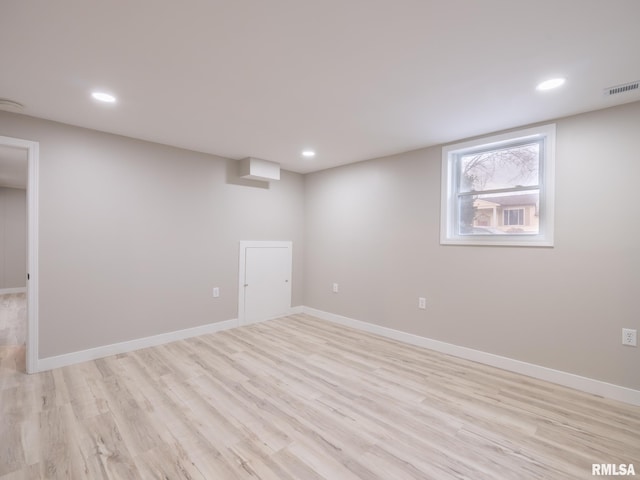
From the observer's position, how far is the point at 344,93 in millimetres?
2293

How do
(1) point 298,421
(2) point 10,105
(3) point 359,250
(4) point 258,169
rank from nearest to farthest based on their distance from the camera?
1. (1) point 298,421
2. (2) point 10,105
3. (4) point 258,169
4. (3) point 359,250

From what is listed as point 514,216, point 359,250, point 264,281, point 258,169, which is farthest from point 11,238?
point 514,216

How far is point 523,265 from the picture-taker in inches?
113

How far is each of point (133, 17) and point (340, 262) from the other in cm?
364

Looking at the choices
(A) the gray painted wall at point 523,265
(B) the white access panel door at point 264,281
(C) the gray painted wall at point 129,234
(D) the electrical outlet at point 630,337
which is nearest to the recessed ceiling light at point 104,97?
(C) the gray painted wall at point 129,234

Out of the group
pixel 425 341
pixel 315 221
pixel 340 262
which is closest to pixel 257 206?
pixel 315 221

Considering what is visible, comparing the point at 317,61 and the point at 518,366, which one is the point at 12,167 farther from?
the point at 518,366

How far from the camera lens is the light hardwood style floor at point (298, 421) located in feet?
5.46

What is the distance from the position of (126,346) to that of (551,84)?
4653 mm

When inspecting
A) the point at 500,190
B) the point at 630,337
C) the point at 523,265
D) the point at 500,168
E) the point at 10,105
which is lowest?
the point at 630,337

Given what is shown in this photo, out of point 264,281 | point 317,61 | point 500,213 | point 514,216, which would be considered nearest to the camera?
point 317,61

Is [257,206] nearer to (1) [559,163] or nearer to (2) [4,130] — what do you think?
(2) [4,130]

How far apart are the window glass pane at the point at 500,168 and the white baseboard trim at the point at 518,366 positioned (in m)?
1.78

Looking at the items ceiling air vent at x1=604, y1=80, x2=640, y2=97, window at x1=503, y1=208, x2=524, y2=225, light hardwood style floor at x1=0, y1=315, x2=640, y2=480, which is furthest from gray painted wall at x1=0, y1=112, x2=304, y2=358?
ceiling air vent at x1=604, y1=80, x2=640, y2=97
